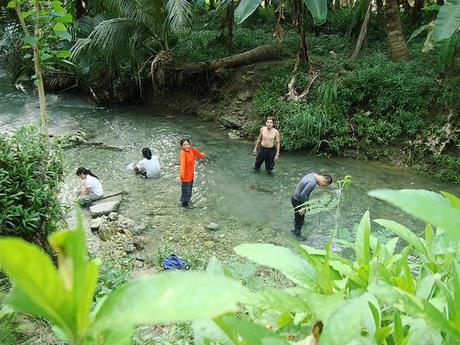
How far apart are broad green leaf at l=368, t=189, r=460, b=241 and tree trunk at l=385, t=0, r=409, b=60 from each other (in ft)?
32.6

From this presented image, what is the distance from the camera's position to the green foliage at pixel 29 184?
3764 mm

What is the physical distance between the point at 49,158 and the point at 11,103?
1033cm

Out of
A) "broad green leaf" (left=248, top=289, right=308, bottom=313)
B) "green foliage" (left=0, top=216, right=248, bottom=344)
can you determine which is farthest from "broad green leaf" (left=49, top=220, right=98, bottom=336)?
"broad green leaf" (left=248, top=289, right=308, bottom=313)

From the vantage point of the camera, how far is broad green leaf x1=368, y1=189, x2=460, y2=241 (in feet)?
1.92

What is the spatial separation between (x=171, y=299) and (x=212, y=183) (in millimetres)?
7583

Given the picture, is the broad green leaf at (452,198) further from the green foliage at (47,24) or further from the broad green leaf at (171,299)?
the green foliage at (47,24)

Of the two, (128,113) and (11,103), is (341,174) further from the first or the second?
(11,103)

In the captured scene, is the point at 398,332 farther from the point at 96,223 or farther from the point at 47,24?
the point at 96,223

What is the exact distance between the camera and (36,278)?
445mm

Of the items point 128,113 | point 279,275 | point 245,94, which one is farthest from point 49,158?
point 128,113

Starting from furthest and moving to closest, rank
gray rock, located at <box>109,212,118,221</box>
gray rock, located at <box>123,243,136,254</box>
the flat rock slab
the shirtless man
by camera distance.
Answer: the shirtless man → the flat rock slab → gray rock, located at <box>109,212,118,221</box> → gray rock, located at <box>123,243,136,254</box>

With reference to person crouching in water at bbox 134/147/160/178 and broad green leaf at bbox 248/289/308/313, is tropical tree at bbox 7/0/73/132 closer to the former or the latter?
person crouching in water at bbox 134/147/160/178

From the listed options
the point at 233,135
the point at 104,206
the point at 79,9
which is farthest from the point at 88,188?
the point at 79,9

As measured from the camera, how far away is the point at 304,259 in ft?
3.85
